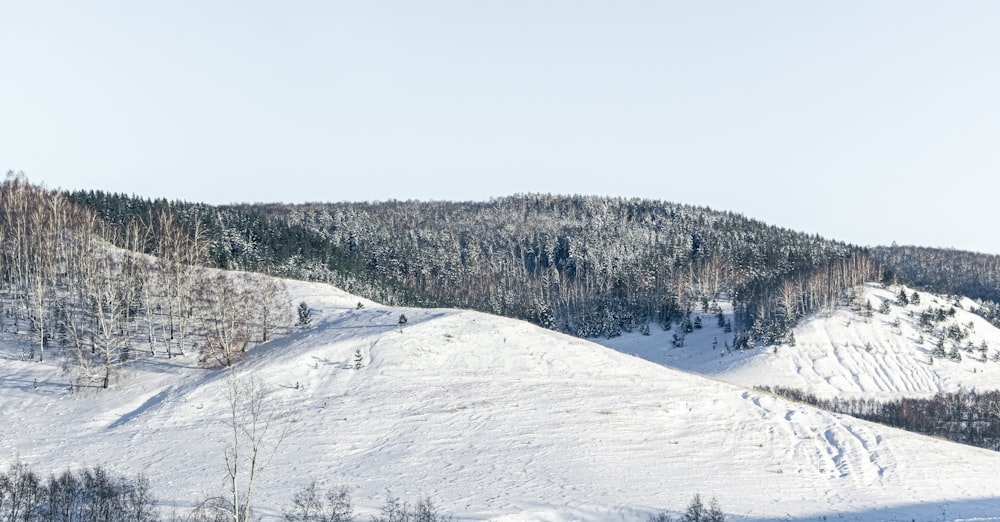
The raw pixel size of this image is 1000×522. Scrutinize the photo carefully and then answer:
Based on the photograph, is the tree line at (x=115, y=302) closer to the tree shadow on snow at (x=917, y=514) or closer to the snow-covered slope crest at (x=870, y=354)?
the tree shadow on snow at (x=917, y=514)

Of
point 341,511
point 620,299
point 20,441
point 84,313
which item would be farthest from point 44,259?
point 620,299

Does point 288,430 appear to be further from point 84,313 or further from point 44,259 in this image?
point 44,259

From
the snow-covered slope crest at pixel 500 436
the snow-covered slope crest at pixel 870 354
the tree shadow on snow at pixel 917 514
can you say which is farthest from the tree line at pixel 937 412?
the tree shadow on snow at pixel 917 514

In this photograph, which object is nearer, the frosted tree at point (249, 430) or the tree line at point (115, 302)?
the frosted tree at point (249, 430)

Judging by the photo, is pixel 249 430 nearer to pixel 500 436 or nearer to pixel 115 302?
pixel 500 436

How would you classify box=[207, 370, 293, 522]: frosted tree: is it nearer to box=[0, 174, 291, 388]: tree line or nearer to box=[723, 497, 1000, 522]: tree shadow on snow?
box=[0, 174, 291, 388]: tree line

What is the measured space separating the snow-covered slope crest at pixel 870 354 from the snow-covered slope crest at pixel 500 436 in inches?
2154

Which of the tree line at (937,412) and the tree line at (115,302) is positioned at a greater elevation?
the tree line at (115,302)

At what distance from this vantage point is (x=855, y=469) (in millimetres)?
46188

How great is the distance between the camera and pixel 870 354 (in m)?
118

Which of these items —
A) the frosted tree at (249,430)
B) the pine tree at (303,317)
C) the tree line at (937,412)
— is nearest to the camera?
the frosted tree at (249,430)

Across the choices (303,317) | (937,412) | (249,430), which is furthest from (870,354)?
(249,430)

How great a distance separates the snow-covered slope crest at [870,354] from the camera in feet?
360

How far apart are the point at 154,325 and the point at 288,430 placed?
33.0 m
